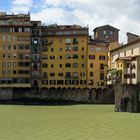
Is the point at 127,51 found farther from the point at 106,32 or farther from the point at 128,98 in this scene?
the point at 106,32

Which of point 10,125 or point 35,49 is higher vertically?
point 35,49

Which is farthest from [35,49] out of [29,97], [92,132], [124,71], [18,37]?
[92,132]

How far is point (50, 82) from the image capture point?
3942 inches

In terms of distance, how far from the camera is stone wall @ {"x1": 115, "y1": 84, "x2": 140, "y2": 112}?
203 ft

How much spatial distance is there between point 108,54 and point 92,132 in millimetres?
62506

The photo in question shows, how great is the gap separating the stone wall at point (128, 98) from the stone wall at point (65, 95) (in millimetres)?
30132

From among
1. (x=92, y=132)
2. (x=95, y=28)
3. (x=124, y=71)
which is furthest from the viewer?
(x=95, y=28)

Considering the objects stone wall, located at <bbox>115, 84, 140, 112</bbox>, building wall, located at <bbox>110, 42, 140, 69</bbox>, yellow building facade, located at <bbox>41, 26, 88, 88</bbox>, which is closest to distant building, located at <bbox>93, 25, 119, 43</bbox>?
yellow building facade, located at <bbox>41, 26, 88, 88</bbox>

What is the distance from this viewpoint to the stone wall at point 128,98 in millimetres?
61750

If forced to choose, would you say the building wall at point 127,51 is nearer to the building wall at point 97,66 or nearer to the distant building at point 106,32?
the building wall at point 97,66

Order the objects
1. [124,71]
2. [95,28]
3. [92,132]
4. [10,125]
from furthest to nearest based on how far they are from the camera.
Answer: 1. [95,28]
2. [124,71]
3. [10,125]
4. [92,132]

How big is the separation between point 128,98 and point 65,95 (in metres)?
35.5

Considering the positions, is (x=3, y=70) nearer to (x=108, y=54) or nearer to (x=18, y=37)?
(x=18, y=37)

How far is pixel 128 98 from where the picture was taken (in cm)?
6284
